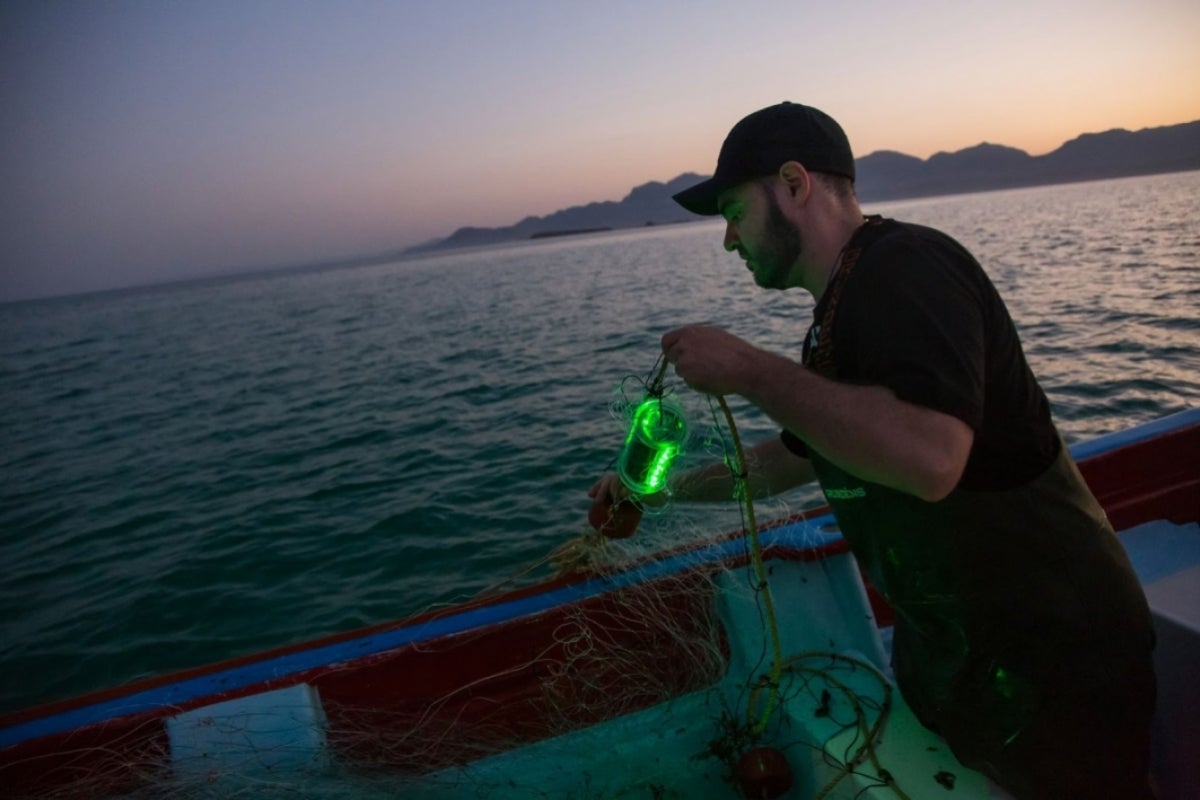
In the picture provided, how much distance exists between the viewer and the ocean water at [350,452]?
7488 millimetres

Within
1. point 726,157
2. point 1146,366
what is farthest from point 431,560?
point 1146,366

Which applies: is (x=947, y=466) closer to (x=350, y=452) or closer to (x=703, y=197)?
(x=703, y=197)

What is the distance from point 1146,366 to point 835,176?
13.3 m

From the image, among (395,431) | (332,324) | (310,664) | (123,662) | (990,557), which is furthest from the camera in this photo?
(332,324)

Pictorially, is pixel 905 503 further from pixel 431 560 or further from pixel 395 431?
pixel 395 431

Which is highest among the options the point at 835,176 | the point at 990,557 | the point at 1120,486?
the point at 835,176

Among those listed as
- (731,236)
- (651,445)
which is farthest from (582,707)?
(731,236)

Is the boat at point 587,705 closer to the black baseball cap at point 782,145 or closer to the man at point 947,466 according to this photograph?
the man at point 947,466

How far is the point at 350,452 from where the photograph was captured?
12.3m

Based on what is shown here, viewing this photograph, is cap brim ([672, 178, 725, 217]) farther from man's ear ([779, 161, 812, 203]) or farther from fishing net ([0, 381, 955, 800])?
fishing net ([0, 381, 955, 800])

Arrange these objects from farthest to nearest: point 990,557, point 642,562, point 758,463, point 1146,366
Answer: point 1146,366 < point 642,562 < point 758,463 < point 990,557

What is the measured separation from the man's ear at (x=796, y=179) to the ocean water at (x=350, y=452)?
1335mm

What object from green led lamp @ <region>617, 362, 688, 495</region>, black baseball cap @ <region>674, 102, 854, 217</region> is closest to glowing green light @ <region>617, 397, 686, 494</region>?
green led lamp @ <region>617, 362, 688, 495</region>

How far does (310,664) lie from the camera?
320 centimetres
